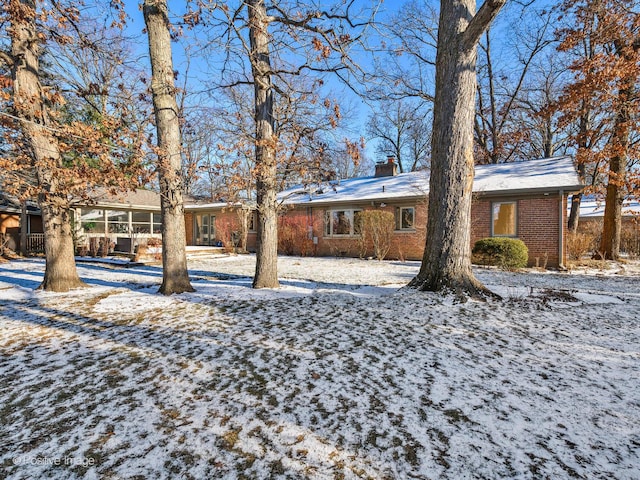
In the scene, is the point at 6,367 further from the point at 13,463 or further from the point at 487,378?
the point at 487,378

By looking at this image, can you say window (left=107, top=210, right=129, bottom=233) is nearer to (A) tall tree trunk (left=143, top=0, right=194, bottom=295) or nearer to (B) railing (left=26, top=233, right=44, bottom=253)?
(B) railing (left=26, top=233, right=44, bottom=253)

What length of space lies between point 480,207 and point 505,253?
268 cm

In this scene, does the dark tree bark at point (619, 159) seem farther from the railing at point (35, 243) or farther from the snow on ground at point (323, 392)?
the railing at point (35, 243)

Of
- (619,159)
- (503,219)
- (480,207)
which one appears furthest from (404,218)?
(619,159)

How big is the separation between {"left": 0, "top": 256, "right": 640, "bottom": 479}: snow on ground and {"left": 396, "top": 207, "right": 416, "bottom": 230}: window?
28.7 feet

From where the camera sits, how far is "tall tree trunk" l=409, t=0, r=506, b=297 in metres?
5.30

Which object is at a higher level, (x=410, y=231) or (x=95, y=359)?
(x=410, y=231)

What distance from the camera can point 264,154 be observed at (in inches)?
234

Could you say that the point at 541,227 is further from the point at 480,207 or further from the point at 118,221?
the point at 118,221

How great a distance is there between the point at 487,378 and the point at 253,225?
1667 cm

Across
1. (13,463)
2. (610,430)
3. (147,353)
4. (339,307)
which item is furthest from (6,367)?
(610,430)

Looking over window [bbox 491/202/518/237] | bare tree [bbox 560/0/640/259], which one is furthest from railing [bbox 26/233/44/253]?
bare tree [bbox 560/0/640/259]

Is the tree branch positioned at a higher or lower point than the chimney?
lower

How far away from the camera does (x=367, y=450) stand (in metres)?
1.76
